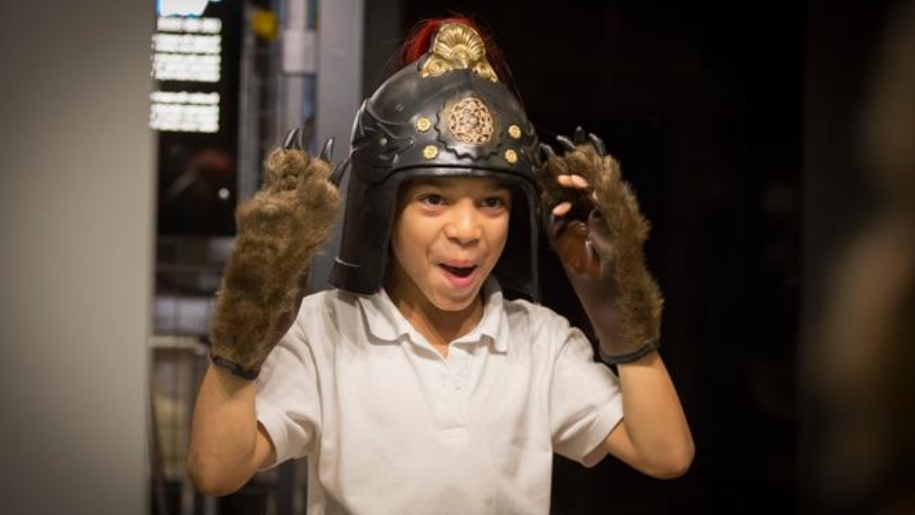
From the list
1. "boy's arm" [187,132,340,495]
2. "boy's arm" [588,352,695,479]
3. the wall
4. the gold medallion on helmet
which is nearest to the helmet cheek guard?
the gold medallion on helmet

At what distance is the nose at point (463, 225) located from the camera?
1.64 meters

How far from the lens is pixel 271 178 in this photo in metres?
1.56

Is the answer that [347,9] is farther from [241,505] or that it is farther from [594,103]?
[241,505]

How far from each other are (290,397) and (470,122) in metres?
0.43

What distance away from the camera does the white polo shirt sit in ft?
5.35

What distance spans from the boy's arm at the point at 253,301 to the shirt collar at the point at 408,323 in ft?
0.51

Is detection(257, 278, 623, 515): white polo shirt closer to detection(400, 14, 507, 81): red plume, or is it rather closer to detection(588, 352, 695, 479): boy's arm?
detection(588, 352, 695, 479): boy's arm

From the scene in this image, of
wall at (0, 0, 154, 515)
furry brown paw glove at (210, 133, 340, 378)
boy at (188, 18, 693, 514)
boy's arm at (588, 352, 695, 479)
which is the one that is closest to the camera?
wall at (0, 0, 154, 515)

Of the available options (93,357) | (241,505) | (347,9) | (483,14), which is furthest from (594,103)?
(93,357)

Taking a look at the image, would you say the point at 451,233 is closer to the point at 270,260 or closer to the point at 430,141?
Result: the point at 430,141

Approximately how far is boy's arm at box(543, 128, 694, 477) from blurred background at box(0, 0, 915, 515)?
0.18 m

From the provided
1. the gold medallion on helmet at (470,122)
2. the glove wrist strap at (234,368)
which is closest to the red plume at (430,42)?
the gold medallion on helmet at (470,122)

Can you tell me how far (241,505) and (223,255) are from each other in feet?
1.23

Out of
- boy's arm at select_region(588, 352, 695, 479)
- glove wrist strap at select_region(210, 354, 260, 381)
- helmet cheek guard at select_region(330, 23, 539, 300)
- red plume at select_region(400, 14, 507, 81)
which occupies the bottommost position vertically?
boy's arm at select_region(588, 352, 695, 479)
